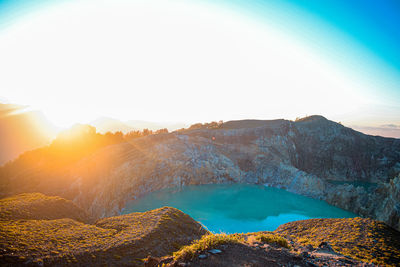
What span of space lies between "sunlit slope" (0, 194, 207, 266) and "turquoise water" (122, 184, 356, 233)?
1774cm

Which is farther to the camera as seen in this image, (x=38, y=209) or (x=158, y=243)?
(x=38, y=209)

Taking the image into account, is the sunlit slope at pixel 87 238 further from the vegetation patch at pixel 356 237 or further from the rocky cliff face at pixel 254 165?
the rocky cliff face at pixel 254 165

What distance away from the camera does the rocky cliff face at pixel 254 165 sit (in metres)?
33.9

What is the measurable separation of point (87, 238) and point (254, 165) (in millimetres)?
52303

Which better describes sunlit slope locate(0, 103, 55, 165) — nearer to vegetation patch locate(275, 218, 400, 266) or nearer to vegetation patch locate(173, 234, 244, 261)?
vegetation patch locate(173, 234, 244, 261)

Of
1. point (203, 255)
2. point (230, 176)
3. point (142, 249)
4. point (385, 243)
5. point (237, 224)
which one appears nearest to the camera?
point (203, 255)

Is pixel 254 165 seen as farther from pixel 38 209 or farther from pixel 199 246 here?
pixel 199 246

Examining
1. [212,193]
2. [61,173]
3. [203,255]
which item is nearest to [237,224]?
[212,193]

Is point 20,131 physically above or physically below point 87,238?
above

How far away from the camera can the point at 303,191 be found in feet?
165

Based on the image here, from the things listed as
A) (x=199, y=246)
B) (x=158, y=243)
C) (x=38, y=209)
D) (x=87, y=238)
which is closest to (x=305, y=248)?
(x=199, y=246)

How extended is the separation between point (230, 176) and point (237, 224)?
75.3ft

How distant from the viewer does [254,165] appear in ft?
191

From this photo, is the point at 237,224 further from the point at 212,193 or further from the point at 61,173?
the point at 61,173
